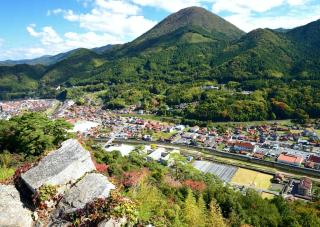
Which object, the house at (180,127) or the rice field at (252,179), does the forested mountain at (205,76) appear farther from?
the rice field at (252,179)

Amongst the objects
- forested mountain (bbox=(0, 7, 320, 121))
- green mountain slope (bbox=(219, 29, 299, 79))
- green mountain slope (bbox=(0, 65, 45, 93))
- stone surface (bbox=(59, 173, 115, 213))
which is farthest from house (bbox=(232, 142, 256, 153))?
green mountain slope (bbox=(0, 65, 45, 93))

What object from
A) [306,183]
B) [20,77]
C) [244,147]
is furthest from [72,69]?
[306,183]

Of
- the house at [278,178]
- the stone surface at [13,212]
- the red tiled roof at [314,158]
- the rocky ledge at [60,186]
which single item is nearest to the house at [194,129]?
the red tiled roof at [314,158]

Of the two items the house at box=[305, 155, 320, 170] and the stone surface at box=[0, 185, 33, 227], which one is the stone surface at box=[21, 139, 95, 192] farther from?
the house at box=[305, 155, 320, 170]

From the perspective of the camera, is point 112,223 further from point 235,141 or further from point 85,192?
point 235,141

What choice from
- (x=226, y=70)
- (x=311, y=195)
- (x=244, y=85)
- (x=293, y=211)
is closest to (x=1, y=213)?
(x=293, y=211)

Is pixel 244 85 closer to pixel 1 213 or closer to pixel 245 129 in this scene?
pixel 245 129
